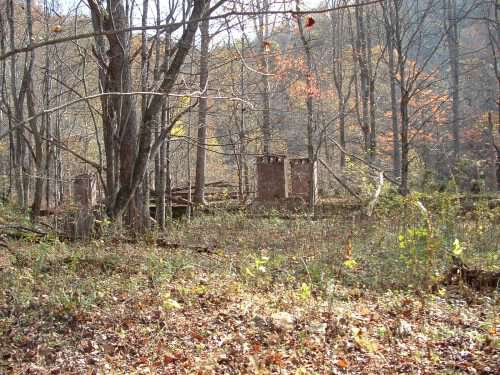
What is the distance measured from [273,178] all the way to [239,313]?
1115cm

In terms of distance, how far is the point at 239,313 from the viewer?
17.0 feet

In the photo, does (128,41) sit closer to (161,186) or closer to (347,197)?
(161,186)

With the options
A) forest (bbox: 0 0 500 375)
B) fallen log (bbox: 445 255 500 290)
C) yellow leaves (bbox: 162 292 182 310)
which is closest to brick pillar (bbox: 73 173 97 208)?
forest (bbox: 0 0 500 375)

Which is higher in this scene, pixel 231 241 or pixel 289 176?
pixel 289 176

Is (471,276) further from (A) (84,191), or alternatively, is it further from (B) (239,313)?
(A) (84,191)

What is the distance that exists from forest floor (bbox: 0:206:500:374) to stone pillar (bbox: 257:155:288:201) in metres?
7.75

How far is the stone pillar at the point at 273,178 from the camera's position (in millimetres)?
16156

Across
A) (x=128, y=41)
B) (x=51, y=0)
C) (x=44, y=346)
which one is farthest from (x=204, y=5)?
(x=51, y=0)

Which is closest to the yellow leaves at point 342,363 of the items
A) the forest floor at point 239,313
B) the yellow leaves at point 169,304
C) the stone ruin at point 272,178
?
the forest floor at point 239,313

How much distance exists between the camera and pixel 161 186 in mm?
11883

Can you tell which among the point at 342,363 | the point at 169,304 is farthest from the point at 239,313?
the point at 342,363

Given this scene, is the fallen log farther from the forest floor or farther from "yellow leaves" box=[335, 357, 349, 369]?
"yellow leaves" box=[335, 357, 349, 369]

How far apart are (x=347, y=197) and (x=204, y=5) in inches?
385

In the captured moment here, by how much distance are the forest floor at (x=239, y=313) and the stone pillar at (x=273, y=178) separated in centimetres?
775
